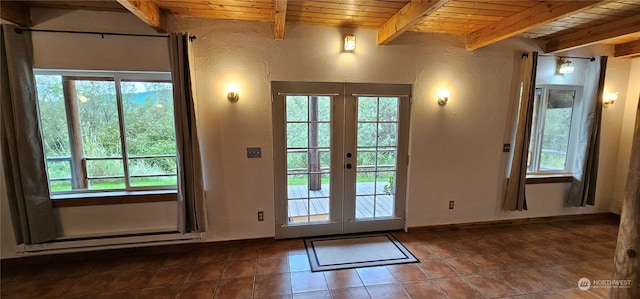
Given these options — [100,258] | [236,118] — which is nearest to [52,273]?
[100,258]

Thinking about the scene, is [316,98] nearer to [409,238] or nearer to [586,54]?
[409,238]

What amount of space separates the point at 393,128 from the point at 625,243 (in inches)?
90.0

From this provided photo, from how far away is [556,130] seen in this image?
3775mm

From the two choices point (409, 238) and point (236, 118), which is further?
point (409, 238)

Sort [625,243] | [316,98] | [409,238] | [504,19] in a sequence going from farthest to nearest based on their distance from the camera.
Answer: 1. [409,238]
2. [316,98]
3. [504,19]
4. [625,243]

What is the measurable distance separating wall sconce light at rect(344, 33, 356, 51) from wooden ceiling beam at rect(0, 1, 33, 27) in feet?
9.81

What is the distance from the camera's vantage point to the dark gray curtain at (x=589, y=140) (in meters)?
3.51

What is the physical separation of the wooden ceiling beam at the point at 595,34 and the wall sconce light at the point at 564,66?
0.28 meters

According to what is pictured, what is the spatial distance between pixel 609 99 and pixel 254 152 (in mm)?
4891

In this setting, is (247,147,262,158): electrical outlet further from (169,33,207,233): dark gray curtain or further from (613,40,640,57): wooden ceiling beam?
(613,40,640,57): wooden ceiling beam

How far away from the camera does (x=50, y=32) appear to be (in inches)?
97.1

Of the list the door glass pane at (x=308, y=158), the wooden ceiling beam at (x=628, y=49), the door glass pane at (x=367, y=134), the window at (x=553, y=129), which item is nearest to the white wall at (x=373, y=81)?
the wooden ceiling beam at (x=628, y=49)

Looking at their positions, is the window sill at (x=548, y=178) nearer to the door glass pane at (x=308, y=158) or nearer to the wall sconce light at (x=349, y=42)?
the door glass pane at (x=308, y=158)

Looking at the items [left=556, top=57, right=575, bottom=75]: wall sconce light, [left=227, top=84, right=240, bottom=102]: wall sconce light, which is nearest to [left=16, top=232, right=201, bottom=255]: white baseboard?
[left=227, top=84, right=240, bottom=102]: wall sconce light
